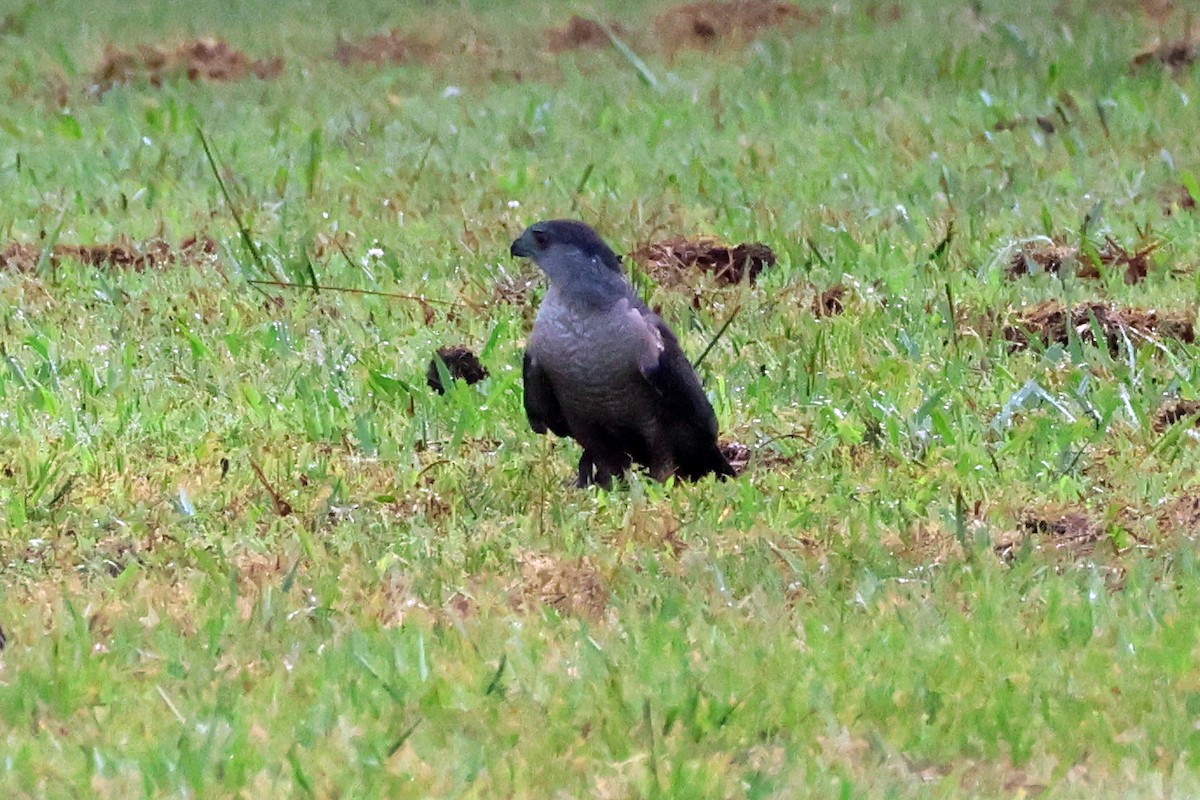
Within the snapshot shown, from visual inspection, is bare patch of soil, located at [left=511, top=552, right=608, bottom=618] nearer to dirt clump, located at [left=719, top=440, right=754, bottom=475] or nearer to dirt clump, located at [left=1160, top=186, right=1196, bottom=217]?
dirt clump, located at [left=719, top=440, right=754, bottom=475]

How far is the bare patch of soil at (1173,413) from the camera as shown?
22.9 ft

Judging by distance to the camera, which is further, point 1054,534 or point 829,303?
point 829,303

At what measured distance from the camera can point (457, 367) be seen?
25.3ft

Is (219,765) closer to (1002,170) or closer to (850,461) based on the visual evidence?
(850,461)

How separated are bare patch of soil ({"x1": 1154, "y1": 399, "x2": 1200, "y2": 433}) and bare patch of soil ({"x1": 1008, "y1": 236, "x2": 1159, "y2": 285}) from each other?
5.84 feet

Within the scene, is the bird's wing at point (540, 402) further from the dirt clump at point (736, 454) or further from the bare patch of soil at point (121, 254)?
the bare patch of soil at point (121, 254)

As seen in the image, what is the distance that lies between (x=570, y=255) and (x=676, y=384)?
1.62ft

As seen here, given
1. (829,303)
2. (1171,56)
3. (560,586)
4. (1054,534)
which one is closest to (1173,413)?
(1054,534)

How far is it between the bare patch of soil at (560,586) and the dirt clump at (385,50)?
866 centimetres

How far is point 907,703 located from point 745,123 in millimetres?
A: 7443

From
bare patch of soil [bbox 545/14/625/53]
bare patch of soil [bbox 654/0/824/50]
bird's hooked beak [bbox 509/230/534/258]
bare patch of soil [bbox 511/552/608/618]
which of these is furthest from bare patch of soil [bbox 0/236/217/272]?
bare patch of soil [bbox 654/0/824/50]

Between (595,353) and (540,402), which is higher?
(595,353)

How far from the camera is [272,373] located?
777 cm

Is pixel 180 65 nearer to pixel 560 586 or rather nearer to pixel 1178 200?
pixel 1178 200
